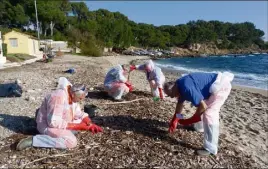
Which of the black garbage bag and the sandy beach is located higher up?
the black garbage bag

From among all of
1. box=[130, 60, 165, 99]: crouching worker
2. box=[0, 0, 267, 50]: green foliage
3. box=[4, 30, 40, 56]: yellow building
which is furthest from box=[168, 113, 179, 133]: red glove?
box=[0, 0, 267, 50]: green foliage

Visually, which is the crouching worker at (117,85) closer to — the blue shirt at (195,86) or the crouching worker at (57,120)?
the crouching worker at (57,120)

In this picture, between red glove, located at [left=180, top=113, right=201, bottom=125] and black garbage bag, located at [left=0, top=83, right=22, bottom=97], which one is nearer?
red glove, located at [left=180, top=113, right=201, bottom=125]

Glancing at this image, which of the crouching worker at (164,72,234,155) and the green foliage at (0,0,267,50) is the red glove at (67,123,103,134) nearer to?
the crouching worker at (164,72,234,155)

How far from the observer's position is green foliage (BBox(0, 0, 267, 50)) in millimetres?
65438

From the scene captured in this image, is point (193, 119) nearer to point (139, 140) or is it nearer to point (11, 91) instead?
point (139, 140)

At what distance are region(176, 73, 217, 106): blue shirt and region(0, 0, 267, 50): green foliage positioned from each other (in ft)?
142

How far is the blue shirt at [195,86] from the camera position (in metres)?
5.05

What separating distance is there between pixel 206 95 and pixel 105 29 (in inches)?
2963

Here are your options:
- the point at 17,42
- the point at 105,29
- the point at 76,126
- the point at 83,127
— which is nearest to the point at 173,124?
the point at 83,127

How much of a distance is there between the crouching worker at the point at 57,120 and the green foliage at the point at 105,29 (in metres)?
42.9

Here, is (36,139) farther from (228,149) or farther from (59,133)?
(228,149)

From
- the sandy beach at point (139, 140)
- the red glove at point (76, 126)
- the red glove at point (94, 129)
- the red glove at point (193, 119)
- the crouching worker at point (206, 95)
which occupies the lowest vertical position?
the sandy beach at point (139, 140)

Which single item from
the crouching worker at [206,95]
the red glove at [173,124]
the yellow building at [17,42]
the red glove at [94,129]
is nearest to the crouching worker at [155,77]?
the red glove at [173,124]
